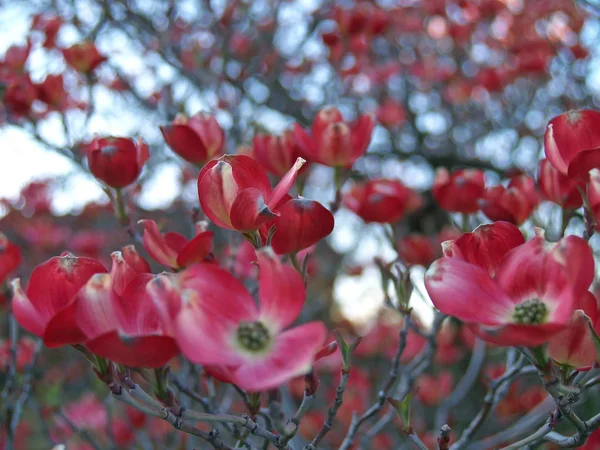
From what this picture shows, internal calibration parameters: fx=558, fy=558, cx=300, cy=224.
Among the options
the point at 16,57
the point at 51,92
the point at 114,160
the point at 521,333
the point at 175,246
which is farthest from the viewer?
the point at 16,57

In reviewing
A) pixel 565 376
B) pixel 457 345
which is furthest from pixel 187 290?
pixel 457 345

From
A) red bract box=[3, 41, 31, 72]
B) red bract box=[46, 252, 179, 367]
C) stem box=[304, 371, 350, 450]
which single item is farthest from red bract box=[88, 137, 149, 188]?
red bract box=[3, 41, 31, 72]

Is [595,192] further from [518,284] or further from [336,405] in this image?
[336,405]

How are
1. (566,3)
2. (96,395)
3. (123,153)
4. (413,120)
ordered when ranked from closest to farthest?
(123,153) < (96,395) < (566,3) < (413,120)

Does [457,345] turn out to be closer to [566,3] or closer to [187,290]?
[566,3]

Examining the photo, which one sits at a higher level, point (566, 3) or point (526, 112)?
point (566, 3)

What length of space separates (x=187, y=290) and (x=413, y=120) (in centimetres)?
329

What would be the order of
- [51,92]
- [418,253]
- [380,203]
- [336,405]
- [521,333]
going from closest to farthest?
1. [521,333]
2. [336,405]
3. [380,203]
4. [418,253]
5. [51,92]

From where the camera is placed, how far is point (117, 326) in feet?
1.80

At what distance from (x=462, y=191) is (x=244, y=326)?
695mm

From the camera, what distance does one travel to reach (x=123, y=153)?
922 mm

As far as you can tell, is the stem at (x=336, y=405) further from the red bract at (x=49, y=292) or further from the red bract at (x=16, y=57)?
the red bract at (x=16, y=57)

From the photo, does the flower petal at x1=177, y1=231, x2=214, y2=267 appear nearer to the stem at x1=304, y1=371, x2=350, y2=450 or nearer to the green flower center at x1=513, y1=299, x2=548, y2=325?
the stem at x1=304, y1=371, x2=350, y2=450

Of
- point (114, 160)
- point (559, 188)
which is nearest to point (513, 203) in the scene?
point (559, 188)
